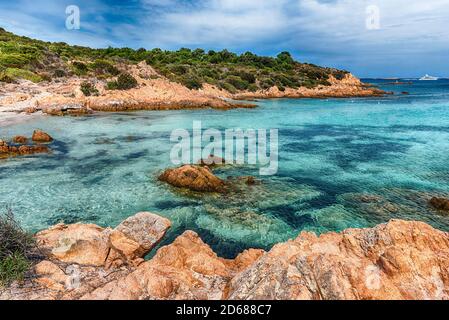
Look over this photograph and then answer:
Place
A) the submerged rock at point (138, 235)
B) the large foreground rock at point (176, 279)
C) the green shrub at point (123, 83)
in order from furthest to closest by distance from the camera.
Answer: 1. the green shrub at point (123, 83)
2. the submerged rock at point (138, 235)
3. the large foreground rock at point (176, 279)

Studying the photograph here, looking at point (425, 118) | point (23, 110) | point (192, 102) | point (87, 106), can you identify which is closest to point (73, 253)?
point (23, 110)

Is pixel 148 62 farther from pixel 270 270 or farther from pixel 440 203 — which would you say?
pixel 270 270

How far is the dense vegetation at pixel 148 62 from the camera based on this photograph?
51.4 metres

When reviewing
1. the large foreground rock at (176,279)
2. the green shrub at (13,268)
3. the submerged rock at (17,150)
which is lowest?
the large foreground rock at (176,279)

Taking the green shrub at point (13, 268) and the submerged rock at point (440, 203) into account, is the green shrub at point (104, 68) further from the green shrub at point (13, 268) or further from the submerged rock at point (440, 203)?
the green shrub at point (13, 268)

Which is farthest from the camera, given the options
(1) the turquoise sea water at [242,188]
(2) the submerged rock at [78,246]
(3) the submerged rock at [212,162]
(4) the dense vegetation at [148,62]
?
(4) the dense vegetation at [148,62]

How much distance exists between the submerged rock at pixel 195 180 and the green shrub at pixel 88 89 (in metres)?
36.4

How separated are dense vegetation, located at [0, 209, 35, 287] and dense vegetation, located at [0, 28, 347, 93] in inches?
1840

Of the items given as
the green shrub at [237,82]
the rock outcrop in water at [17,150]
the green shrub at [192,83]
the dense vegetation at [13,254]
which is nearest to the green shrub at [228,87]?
the green shrub at [237,82]

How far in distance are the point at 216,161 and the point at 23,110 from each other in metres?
31.1

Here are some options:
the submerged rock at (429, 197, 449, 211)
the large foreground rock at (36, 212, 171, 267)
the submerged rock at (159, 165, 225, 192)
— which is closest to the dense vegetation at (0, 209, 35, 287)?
the large foreground rock at (36, 212, 171, 267)

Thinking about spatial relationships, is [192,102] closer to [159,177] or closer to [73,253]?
[159,177]

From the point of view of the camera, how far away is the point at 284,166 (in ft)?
63.8

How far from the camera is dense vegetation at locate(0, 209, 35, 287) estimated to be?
19.6 ft
